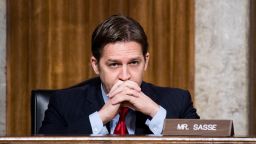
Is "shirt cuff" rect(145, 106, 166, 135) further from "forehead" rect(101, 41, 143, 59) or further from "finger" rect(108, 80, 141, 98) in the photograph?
"forehead" rect(101, 41, 143, 59)

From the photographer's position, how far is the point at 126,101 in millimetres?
2664

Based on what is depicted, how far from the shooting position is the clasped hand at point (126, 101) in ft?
8.59

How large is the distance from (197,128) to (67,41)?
2339 mm

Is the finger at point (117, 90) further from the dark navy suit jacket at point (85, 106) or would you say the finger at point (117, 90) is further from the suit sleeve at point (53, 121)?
the suit sleeve at point (53, 121)

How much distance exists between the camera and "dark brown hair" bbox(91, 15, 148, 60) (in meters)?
2.74

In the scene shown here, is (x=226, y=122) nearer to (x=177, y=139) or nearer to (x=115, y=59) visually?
(x=177, y=139)

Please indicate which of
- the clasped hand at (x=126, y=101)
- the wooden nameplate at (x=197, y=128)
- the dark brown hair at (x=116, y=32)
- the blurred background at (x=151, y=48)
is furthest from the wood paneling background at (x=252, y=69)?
the wooden nameplate at (x=197, y=128)

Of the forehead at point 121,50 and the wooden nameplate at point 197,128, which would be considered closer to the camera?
the wooden nameplate at point 197,128

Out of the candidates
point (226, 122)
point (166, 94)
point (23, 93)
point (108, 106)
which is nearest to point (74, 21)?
point (23, 93)

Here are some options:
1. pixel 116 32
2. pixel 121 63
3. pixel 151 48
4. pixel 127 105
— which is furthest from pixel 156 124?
pixel 151 48

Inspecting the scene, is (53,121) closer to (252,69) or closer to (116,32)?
(116,32)

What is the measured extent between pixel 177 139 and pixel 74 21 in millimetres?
2513

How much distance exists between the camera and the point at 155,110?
268 cm

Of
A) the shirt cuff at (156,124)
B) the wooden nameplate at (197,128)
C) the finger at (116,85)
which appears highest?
the finger at (116,85)
